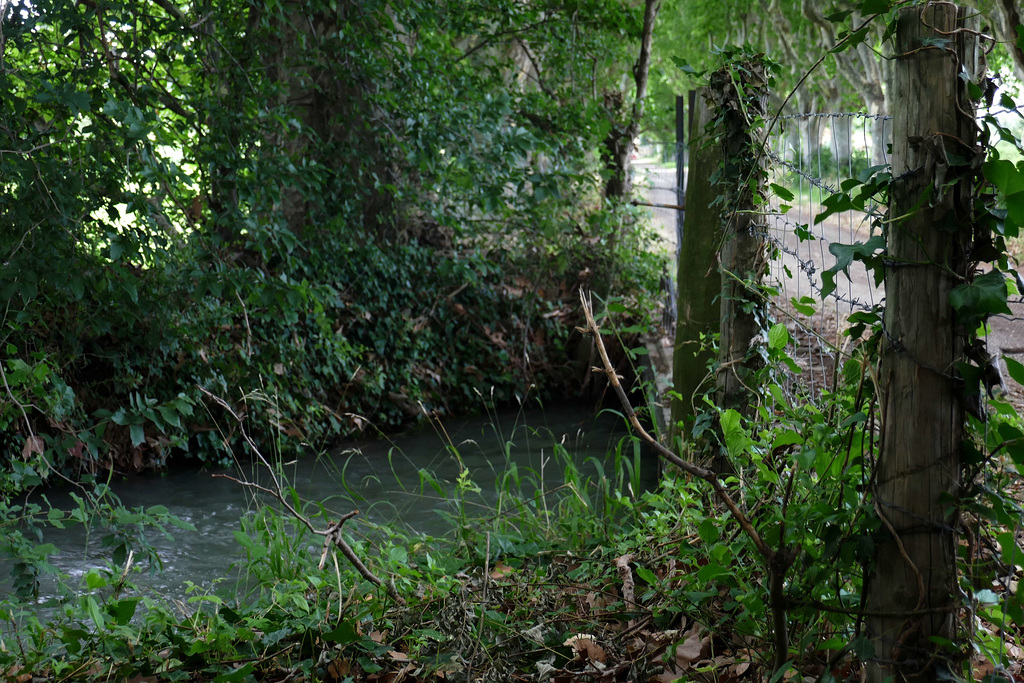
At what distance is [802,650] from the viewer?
6.10 ft

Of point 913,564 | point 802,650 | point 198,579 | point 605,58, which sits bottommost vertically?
point 198,579

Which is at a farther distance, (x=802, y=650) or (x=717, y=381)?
(x=717, y=381)

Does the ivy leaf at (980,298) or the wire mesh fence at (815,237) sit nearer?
the ivy leaf at (980,298)

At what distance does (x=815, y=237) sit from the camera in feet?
8.12

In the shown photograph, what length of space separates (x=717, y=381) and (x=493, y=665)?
1.87 metres

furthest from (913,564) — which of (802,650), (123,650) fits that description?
(123,650)

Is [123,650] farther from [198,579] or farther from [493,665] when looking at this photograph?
[198,579]

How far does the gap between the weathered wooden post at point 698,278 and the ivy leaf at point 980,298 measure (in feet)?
7.21

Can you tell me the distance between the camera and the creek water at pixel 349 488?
16.6ft

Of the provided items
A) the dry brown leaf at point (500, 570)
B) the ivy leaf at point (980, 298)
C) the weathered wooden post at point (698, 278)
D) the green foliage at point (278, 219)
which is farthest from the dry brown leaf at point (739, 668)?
the green foliage at point (278, 219)

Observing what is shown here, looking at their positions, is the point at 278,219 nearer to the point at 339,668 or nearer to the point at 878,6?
the point at 339,668

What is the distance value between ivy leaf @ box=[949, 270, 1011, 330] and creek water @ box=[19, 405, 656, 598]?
2.68 m

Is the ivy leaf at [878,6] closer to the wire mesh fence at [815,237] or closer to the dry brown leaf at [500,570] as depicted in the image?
the wire mesh fence at [815,237]

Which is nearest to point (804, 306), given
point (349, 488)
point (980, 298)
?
point (980, 298)
